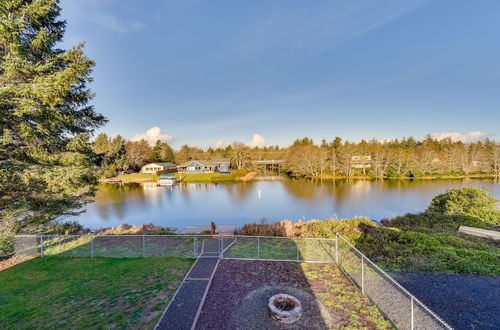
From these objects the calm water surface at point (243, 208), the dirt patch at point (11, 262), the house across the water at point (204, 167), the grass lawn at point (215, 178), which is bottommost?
the calm water surface at point (243, 208)

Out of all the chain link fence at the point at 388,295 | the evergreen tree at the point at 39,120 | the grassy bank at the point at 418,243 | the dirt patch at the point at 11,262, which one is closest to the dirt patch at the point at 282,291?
the chain link fence at the point at 388,295

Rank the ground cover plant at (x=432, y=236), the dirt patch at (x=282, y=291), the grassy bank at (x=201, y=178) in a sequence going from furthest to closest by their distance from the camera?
the grassy bank at (x=201, y=178) < the ground cover plant at (x=432, y=236) < the dirt patch at (x=282, y=291)

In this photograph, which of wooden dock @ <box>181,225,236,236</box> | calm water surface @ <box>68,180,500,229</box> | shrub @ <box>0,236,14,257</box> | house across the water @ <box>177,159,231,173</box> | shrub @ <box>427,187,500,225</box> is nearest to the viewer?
shrub @ <box>0,236,14,257</box>

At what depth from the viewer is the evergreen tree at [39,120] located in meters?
7.70

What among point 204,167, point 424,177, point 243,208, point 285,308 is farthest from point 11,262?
point 424,177

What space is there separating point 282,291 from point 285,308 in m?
0.93

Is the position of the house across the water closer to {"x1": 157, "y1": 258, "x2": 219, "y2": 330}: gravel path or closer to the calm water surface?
the calm water surface

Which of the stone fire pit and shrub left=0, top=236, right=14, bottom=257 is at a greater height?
shrub left=0, top=236, right=14, bottom=257

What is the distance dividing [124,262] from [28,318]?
11.3 ft

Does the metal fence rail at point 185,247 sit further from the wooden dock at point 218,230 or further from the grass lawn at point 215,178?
the grass lawn at point 215,178

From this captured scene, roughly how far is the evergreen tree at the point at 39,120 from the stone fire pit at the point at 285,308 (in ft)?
27.6

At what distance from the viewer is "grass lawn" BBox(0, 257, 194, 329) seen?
5434 mm

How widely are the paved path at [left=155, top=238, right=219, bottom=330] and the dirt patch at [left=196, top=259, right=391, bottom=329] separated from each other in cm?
26

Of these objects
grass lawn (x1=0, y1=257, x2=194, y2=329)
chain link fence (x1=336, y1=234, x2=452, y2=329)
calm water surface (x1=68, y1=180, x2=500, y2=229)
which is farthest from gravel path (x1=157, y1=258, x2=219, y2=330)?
calm water surface (x1=68, y1=180, x2=500, y2=229)
